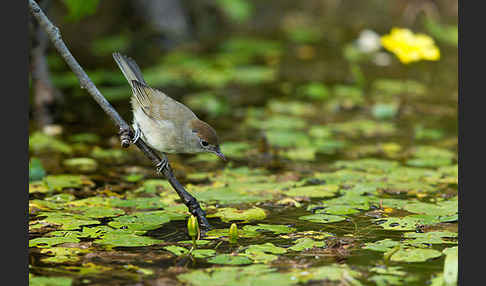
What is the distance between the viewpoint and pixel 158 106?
16.8 ft

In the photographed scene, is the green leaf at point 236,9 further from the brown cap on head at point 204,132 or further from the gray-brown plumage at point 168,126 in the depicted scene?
the brown cap on head at point 204,132

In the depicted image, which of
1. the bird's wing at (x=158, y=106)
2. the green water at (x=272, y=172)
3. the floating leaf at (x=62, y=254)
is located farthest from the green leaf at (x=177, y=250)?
the bird's wing at (x=158, y=106)

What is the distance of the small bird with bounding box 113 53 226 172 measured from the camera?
194 inches

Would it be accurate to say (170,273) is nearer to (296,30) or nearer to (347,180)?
(347,180)

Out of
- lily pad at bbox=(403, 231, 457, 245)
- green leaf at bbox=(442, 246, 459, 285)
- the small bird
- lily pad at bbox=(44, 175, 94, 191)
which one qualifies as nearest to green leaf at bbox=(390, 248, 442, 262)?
lily pad at bbox=(403, 231, 457, 245)

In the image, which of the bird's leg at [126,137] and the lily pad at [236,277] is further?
the bird's leg at [126,137]

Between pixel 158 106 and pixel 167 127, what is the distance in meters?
0.27

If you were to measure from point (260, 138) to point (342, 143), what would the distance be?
866mm

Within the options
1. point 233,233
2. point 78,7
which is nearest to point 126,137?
point 233,233

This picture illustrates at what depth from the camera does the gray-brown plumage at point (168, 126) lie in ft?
16.1

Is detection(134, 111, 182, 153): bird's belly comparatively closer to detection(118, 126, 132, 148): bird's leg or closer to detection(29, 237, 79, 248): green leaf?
detection(118, 126, 132, 148): bird's leg

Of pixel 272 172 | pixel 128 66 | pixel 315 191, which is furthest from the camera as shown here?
pixel 272 172

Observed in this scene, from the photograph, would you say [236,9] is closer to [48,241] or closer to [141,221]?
[141,221]

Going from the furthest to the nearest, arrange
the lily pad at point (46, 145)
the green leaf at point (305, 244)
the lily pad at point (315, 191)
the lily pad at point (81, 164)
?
the lily pad at point (46, 145) → the lily pad at point (81, 164) → the lily pad at point (315, 191) → the green leaf at point (305, 244)
